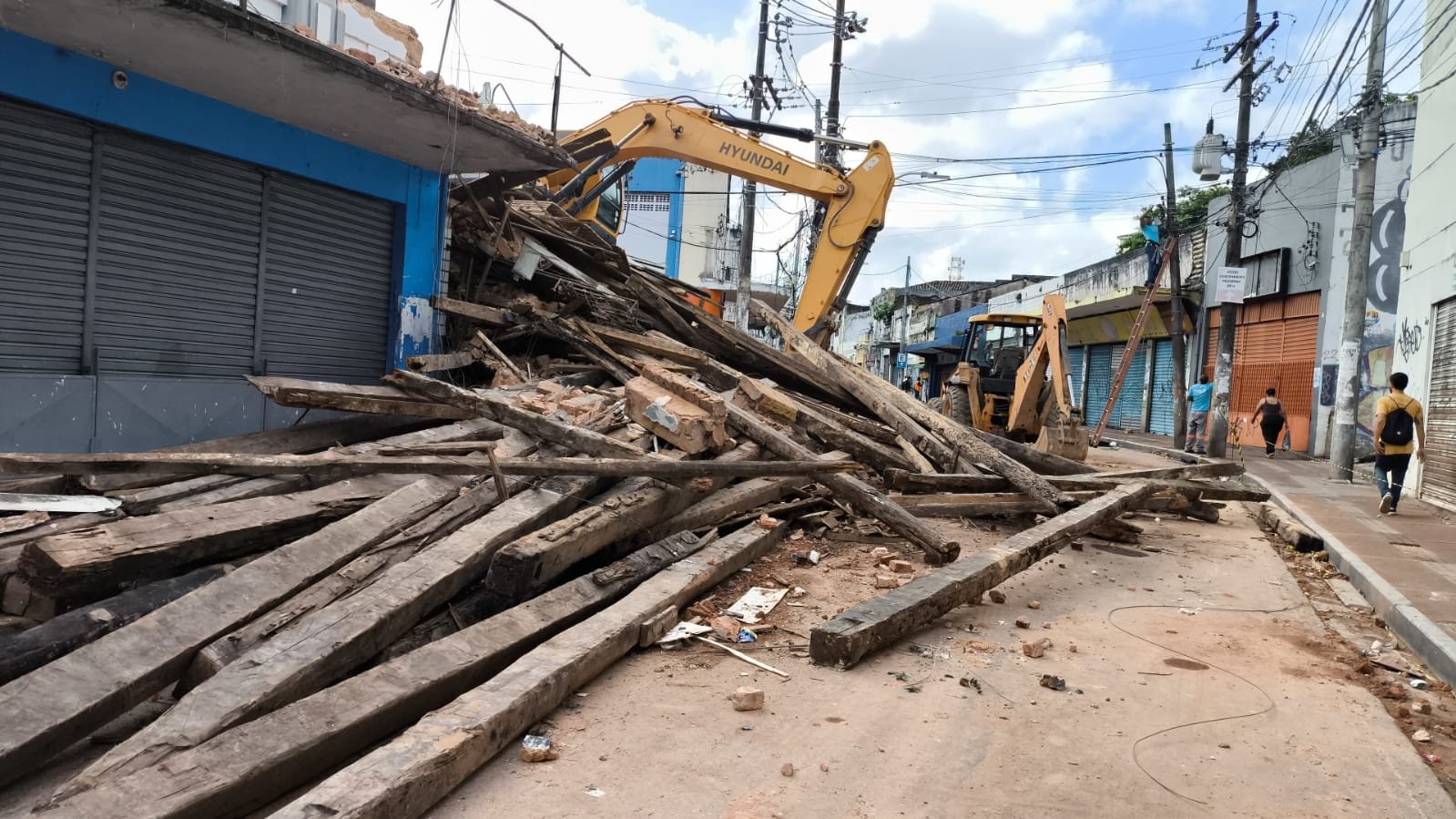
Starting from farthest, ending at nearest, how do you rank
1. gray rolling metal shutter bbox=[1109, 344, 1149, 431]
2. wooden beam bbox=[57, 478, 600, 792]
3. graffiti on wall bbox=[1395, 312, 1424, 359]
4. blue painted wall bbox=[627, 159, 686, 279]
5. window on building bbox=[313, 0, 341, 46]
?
blue painted wall bbox=[627, 159, 686, 279] → gray rolling metal shutter bbox=[1109, 344, 1149, 431] → graffiti on wall bbox=[1395, 312, 1424, 359] → window on building bbox=[313, 0, 341, 46] → wooden beam bbox=[57, 478, 600, 792]

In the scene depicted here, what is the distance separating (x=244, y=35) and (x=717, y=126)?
6.82m

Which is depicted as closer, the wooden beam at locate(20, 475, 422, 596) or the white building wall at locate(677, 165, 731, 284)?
the wooden beam at locate(20, 475, 422, 596)

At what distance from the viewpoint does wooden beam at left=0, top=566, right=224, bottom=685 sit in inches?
→ 127

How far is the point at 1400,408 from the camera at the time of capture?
9727 millimetres

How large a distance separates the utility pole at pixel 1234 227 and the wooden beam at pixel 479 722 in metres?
15.7

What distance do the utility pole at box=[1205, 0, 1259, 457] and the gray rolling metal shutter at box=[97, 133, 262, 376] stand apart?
16844 mm

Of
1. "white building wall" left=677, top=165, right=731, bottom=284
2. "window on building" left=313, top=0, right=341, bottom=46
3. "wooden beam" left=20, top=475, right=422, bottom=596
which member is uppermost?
"white building wall" left=677, top=165, right=731, bottom=284

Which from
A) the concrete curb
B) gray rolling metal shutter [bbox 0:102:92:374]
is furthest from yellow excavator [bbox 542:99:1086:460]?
gray rolling metal shutter [bbox 0:102:92:374]

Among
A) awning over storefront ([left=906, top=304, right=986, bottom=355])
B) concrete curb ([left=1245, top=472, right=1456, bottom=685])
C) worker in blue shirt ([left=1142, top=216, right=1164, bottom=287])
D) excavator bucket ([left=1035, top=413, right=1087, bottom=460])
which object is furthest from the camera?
awning over storefront ([left=906, top=304, right=986, bottom=355])

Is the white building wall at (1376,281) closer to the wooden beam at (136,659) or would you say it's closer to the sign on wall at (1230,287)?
the sign on wall at (1230,287)

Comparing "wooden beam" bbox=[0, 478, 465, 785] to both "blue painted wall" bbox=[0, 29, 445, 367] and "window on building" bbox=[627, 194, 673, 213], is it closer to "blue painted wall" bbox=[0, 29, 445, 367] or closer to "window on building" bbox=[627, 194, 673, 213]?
"blue painted wall" bbox=[0, 29, 445, 367]

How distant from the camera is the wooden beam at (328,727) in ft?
8.11

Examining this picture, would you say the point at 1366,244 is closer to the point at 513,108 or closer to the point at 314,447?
the point at 513,108

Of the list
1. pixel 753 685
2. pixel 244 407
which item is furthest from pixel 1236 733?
pixel 244 407
